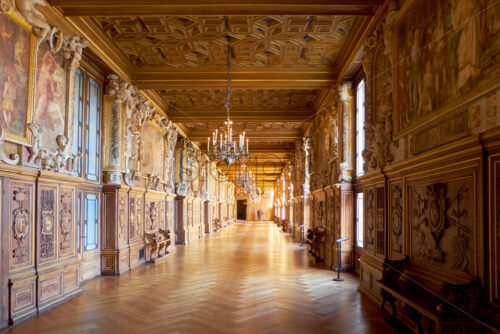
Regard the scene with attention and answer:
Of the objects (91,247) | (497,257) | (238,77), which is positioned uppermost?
(238,77)

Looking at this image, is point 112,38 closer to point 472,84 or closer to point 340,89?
point 340,89

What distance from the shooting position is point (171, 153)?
1419 centimetres

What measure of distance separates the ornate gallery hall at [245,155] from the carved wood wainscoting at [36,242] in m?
0.03

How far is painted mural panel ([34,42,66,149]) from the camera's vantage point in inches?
235

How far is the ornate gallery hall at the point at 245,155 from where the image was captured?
12.3 feet

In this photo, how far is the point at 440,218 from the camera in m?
4.21

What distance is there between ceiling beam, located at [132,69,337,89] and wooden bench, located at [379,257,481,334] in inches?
224

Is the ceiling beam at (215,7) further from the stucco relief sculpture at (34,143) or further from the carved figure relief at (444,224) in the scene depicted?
the carved figure relief at (444,224)

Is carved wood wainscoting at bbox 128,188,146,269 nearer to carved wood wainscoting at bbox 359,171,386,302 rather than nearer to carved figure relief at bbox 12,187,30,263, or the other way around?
carved figure relief at bbox 12,187,30,263

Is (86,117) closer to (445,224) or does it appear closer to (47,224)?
(47,224)

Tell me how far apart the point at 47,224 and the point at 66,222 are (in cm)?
59

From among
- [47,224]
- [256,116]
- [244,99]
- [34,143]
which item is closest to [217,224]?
[256,116]

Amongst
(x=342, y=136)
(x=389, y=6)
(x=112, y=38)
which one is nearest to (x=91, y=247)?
(x=112, y=38)

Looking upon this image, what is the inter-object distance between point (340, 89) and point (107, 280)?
293 inches
